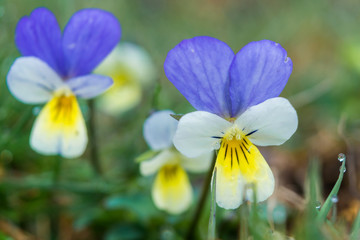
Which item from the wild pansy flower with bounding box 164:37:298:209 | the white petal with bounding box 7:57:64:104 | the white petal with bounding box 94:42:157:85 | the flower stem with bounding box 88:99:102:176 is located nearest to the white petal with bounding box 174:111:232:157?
the wild pansy flower with bounding box 164:37:298:209

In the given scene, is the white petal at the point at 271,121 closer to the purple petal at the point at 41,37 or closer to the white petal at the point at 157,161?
the white petal at the point at 157,161

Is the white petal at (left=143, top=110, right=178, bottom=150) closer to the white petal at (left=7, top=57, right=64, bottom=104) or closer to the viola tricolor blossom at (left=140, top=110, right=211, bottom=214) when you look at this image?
the viola tricolor blossom at (left=140, top=110, right=211, bottom=214)

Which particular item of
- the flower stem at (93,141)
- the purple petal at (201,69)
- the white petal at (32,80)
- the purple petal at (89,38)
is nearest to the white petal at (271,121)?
the purple petal at (201,69)

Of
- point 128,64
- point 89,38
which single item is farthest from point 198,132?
point 128,64

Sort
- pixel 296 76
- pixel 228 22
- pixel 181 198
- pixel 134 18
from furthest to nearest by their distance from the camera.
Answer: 1. pixel 228 22
2. pixel 134 18
3. pixel 296 76
4. pixel 181 198

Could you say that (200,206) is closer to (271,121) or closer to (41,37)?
(271,121)

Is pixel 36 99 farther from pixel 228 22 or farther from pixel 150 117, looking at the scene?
pixel 228 22

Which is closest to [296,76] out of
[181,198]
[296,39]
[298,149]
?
[296,39]
